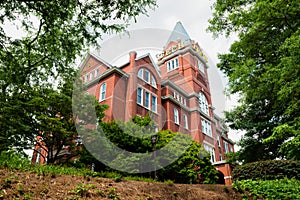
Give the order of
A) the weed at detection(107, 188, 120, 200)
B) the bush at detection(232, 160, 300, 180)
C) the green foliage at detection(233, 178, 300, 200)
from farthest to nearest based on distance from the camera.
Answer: the bush at detection(232, 160, 300, 180)
the green foliage at detection(233, 178, 300, 200)
the weed at detection(107, 188, 120, 200)

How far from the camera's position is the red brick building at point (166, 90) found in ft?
60.4

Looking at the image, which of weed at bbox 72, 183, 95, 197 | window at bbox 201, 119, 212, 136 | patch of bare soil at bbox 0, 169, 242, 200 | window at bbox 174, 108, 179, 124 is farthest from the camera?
window at bbox 201, 119, 212, 136

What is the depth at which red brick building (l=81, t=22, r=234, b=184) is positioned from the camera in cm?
1842

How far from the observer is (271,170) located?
10.2m

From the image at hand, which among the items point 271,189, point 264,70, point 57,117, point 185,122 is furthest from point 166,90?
point 271,189

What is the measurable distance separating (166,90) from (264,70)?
1348 centimetres

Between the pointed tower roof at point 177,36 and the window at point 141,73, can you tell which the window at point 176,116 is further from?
the pointed tower roof at point 177,36

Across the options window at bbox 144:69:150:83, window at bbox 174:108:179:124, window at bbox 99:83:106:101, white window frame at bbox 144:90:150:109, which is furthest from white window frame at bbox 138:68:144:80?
window at bbox 174:108:179:124

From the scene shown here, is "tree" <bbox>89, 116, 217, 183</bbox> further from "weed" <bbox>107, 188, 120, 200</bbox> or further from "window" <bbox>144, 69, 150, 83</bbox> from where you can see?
"window" <bbox>144, 69, 150, 83</bbox>

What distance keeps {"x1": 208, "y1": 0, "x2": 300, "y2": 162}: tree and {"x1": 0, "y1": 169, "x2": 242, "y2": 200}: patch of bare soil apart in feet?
14.5

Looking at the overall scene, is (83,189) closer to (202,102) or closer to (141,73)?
(141,73)

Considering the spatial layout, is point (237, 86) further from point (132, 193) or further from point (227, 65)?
point (132, 193)

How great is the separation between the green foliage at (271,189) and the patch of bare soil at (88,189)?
0.65 metres

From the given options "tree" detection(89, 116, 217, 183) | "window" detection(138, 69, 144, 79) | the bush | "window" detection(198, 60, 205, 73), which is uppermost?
"window" detection(198, 60, 205, 73)
